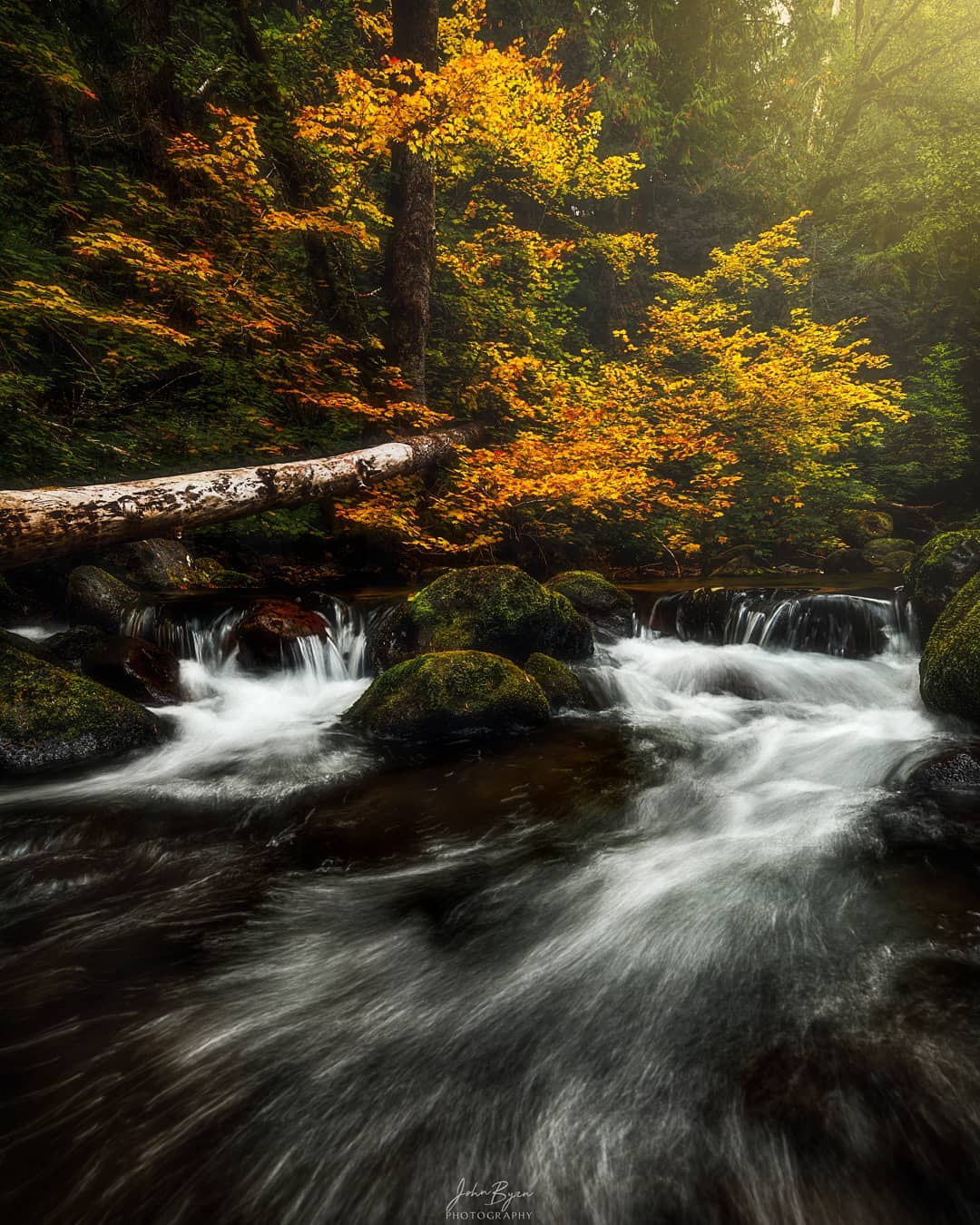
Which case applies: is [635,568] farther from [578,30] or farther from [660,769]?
[578,30]

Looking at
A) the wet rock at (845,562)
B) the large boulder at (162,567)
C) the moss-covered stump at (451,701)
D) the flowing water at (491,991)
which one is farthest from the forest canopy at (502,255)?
the flowing water at (491,991)

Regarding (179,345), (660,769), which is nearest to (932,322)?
(660,769)

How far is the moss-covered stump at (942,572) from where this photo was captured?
748cm

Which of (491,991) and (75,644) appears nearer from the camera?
(491,991)

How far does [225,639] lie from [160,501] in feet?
8.60

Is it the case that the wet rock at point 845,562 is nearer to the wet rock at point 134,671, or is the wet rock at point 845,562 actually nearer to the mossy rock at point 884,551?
the mossy rock at point 884,551

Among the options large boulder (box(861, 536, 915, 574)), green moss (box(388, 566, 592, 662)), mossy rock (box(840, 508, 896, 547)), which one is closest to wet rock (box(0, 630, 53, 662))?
green moss (box(388, 566, 592, 662))

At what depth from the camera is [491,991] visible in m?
2.48

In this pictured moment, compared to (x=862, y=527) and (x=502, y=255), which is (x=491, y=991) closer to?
(x=502, y=255)

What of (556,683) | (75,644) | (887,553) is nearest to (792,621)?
(556,683)

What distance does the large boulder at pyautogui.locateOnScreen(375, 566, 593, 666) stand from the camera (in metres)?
6.79

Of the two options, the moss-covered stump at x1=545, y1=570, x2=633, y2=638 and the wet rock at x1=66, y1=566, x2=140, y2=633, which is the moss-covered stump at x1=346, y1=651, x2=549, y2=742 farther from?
the wet rock at x1=66, y1=566, x2=140, y2=633

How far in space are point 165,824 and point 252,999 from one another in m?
2.03

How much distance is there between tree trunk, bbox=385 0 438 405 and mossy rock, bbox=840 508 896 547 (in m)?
10.7
